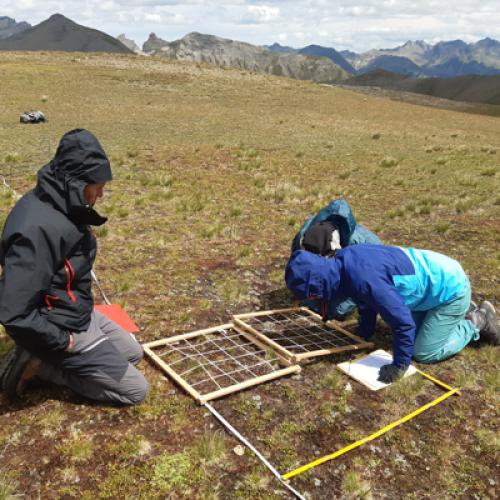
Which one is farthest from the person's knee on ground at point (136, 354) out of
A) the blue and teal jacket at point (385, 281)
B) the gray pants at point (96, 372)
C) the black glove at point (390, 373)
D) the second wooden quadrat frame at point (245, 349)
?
the black glove at point (390, 373)

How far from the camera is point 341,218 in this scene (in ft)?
24.6

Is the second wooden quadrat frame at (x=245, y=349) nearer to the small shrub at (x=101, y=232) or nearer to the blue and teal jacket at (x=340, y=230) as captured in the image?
the blue and teal jacket at (x=340, y=230)

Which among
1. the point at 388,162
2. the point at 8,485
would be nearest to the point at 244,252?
the point at 8,485

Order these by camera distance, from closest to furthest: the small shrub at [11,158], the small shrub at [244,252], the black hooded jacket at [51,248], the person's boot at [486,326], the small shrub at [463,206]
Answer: the black hooded jacket at [51,248]
the person's boot at [486,326]
the small shrub at [244,252]
the small shrub at [463,206]
the small shrub at [11,158]

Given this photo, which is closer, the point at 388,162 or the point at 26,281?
the point at 26,281

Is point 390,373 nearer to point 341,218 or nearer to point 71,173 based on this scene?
point 341,218

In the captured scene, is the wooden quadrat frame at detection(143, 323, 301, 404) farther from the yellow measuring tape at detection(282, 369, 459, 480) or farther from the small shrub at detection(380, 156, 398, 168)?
the small shrub at detection(380, 156, 398, 168)

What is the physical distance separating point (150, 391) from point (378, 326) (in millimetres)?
3819

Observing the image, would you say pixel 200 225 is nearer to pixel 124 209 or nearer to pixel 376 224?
pixel 124 209

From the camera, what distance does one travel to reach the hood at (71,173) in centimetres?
413

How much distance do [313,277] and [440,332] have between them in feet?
7.07

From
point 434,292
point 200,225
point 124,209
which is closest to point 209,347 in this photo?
point 434,292

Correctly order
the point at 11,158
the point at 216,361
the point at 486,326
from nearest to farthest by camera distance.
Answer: the point at 216,361, the point at 486,326, the point at 11,158

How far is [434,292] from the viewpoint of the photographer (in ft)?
19.4
